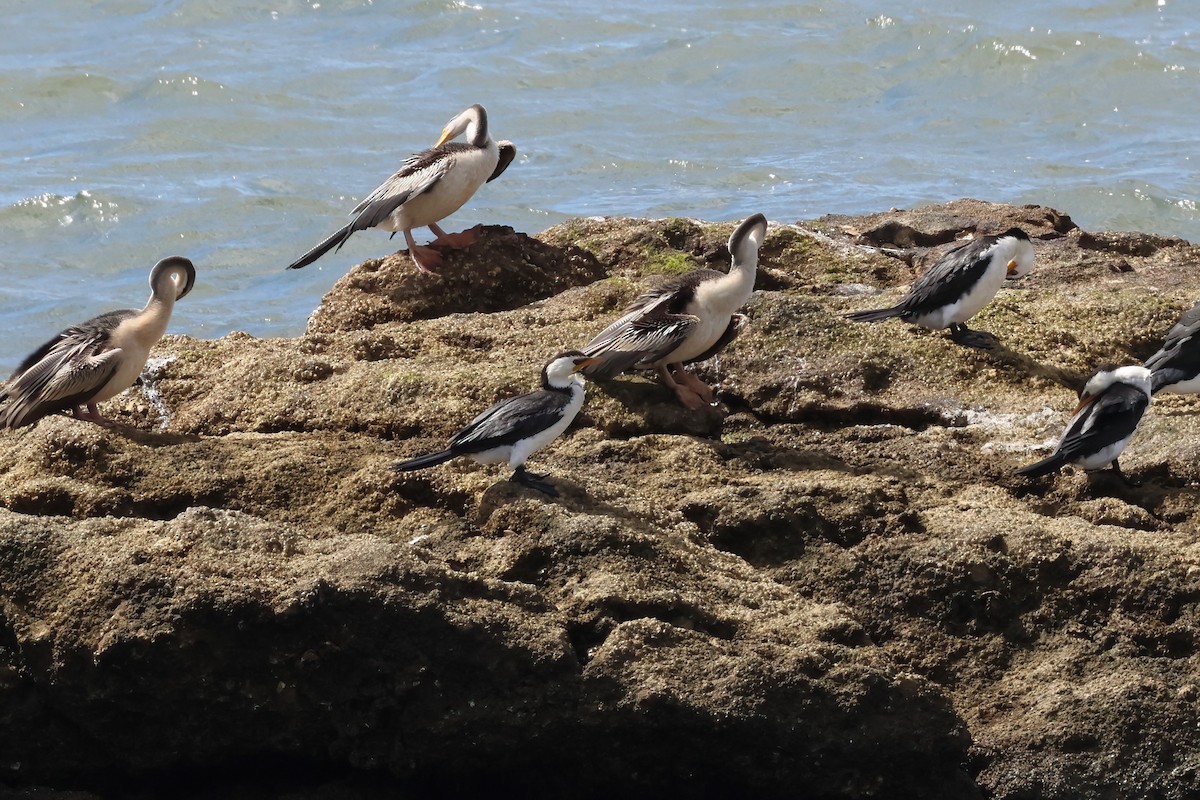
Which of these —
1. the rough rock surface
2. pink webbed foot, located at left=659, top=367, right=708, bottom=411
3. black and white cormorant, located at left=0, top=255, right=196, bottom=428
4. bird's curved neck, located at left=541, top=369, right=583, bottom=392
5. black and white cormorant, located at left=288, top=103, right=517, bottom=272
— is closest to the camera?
the rough rock surface

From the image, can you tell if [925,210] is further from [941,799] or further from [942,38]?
[942,38]

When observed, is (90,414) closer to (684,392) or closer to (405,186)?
(684,392)

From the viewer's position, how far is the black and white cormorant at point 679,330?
744 centimetres

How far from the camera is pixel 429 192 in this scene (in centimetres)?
978

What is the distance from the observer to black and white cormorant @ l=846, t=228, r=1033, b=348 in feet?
26.1

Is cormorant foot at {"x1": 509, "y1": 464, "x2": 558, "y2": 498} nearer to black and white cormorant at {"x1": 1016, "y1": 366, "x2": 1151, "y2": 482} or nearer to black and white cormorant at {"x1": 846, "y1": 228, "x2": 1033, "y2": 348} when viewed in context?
black and white cormorant at {"x1": 1016, "y1": 366, "x2": 1151, "y2": 482}

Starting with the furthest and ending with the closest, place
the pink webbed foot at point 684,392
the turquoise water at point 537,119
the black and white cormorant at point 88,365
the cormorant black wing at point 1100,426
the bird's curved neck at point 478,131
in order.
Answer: the turquoise water at point 537,119 → the bird's curved neck at point 478,131 → the pink webbed foot at point 684,392 → the black and white cormorant at point 88,365 → the cormorant black wing at point 1100,426

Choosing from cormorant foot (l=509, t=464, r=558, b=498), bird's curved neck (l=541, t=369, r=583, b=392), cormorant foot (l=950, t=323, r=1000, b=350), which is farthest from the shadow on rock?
cormorant foot (l=509, t=464, r=558, b=498)

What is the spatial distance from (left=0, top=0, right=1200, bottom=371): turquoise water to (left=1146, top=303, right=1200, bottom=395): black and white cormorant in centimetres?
950

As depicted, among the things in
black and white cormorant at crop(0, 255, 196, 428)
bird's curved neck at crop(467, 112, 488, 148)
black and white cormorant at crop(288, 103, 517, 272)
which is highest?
bird's curved neck at crop(467, 112, 488, 148)

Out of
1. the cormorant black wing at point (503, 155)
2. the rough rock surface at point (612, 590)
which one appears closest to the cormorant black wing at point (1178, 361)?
the rough rock surface at point (612, 590)

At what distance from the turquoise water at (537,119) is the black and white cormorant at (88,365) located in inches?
290

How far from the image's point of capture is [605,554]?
587 centimetres

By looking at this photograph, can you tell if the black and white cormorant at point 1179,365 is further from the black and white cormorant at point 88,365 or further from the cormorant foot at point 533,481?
the black and white cormorant at point 88,365
